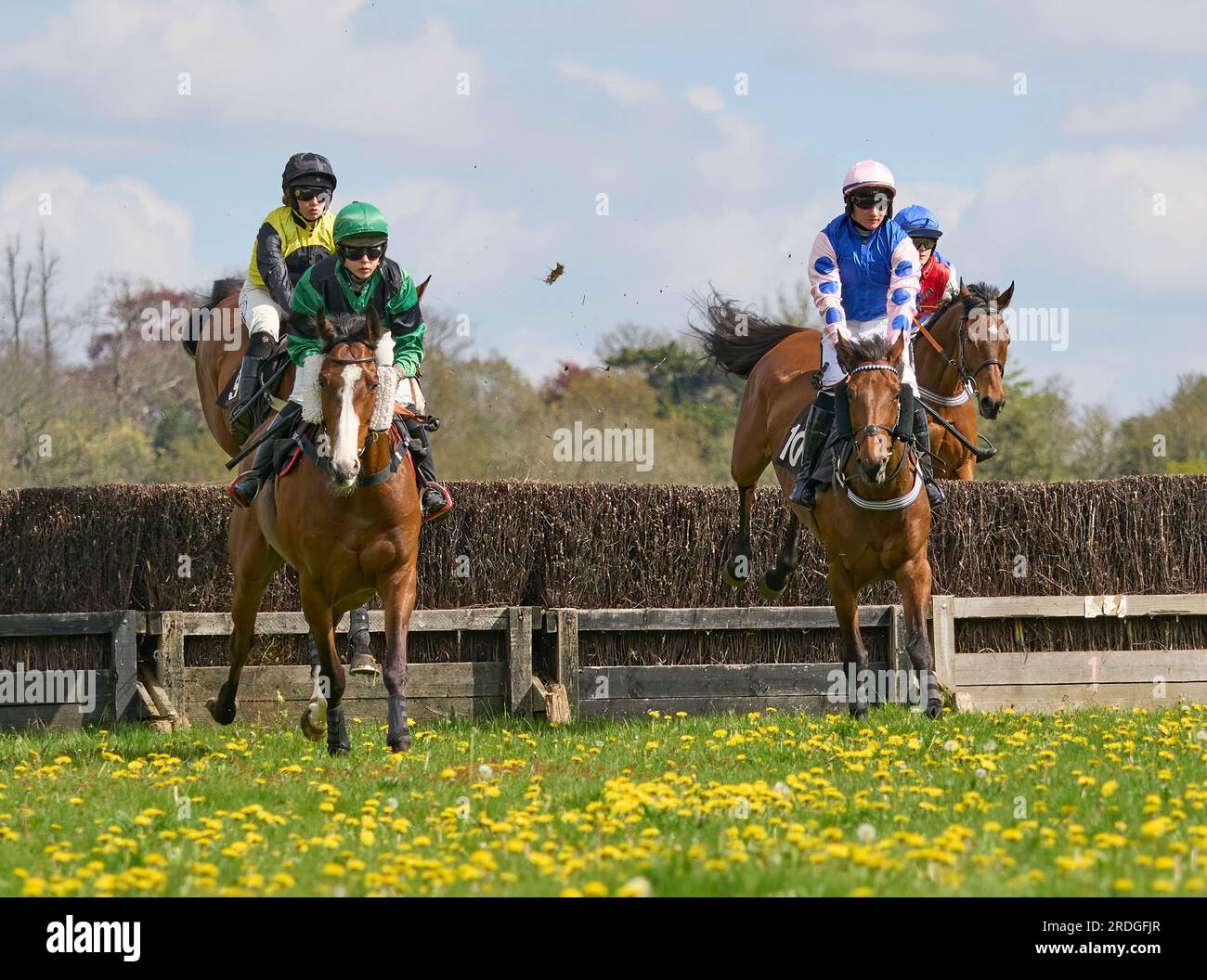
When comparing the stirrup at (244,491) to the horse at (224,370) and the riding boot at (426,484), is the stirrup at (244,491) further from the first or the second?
the horse at (224,370)

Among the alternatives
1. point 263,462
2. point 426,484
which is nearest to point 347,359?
point 426,484

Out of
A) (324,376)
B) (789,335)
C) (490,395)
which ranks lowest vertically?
(324,376)

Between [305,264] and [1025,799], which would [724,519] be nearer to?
[305,264]

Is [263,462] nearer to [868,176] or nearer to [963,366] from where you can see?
[868,176]

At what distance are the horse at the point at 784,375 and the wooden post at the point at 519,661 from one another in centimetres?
182

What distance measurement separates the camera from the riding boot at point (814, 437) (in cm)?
1113

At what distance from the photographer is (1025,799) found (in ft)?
21.4

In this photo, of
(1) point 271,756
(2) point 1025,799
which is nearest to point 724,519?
(1) point 271,756

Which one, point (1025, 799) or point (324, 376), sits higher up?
point (324, 376)

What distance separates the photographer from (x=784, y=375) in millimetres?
13062

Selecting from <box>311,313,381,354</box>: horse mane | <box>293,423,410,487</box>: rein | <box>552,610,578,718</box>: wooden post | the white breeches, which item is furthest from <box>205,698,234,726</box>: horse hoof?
<box>311,313,381,354</box>: horse mane
